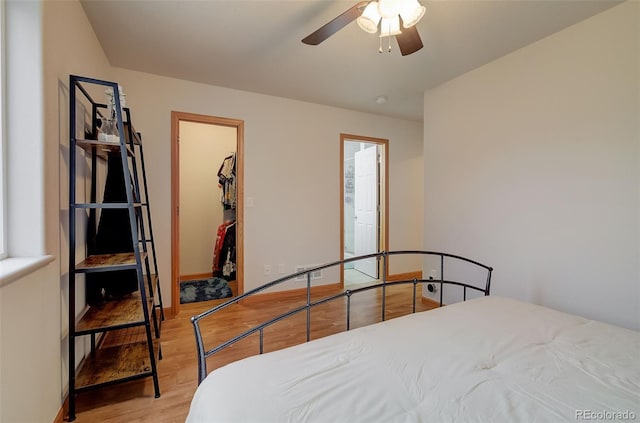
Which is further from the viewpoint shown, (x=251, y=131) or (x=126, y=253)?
(x=251, y=131)

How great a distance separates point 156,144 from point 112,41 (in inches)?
37.2

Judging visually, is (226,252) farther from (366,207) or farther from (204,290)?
(366,207)

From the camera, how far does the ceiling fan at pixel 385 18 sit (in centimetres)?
150

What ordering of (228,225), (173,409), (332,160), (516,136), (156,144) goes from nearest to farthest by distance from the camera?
(173,409) < (516,136) < (156,144) < (332,160) < (228,225)

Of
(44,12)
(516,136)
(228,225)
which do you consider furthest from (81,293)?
(516,136)

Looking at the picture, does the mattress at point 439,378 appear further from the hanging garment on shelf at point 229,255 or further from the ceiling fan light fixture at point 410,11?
the hanging garment on shelf at point 229,255

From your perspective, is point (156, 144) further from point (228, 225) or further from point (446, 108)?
point (446, 108)

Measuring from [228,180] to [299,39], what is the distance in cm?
262

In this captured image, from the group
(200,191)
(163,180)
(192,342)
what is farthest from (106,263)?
(200,191)

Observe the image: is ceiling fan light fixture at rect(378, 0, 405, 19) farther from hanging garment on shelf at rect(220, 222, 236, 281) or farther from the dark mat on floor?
hanging garment on shelf at rect(220, 222, 236, 281)

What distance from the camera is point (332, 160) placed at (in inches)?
155

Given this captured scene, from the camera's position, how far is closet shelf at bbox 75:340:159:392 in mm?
1658

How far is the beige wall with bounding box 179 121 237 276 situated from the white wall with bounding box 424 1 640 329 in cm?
338

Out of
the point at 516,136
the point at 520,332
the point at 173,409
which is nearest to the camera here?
the point at 520,332
